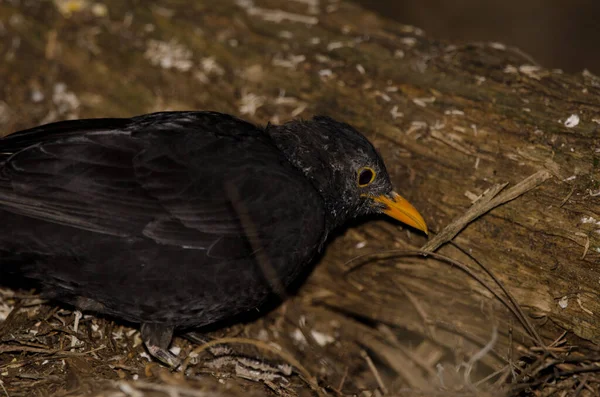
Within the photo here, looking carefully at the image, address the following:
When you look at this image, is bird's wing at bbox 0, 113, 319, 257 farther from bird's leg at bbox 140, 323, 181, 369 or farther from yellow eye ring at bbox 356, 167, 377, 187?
bird's leg at bbox 140, 323, 181, 369

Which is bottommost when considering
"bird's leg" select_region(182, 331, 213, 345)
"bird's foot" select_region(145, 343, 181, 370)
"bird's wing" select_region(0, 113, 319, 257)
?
"bird's leg" select_region(182, 331, 213, 345)

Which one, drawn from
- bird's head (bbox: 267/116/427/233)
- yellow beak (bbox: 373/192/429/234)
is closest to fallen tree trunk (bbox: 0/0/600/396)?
yellow beak (bbox: 373/192/429/234)

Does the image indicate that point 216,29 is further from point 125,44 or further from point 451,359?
point 451,359

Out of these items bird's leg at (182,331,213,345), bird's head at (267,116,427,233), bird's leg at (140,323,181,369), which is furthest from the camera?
bird's leg at (182,331,213,345)

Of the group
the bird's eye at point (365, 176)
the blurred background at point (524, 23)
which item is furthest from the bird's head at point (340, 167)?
the blurred background at point (524, 23)

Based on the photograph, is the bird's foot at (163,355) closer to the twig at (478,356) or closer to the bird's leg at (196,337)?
the bird's leg at (196,337)
